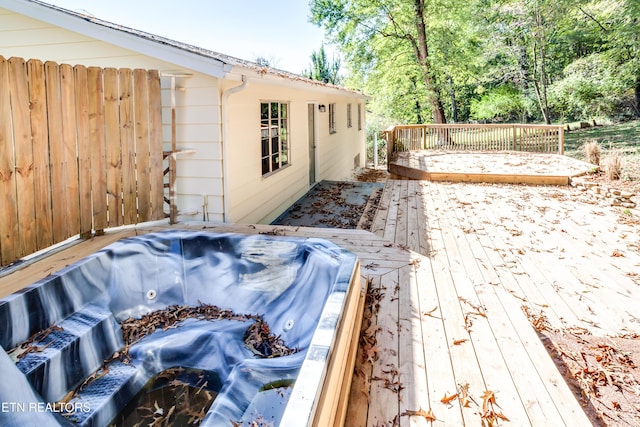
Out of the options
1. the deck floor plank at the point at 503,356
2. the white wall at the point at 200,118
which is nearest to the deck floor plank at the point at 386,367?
the deck floor plank at the point at 503,356

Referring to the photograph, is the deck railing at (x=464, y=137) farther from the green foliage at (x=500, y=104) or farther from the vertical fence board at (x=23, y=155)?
the green foliage at (x=500, y=104)

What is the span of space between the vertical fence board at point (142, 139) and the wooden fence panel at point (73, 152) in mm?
10

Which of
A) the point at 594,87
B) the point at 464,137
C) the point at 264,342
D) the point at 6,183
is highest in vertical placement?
the point at 594,87

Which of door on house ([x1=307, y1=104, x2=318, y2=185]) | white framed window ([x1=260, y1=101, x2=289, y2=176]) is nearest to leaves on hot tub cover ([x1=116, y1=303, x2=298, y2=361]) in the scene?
white framed window ([x1=260, y1=101, x2=289, y2=176])

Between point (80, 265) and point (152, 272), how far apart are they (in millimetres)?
604

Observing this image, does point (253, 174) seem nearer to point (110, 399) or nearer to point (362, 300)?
point (362, 300)

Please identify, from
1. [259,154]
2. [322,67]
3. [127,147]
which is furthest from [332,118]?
[322,67]

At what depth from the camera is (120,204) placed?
4395mm

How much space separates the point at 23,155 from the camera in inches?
133

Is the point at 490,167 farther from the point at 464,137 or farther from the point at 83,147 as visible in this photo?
the point at 83,147

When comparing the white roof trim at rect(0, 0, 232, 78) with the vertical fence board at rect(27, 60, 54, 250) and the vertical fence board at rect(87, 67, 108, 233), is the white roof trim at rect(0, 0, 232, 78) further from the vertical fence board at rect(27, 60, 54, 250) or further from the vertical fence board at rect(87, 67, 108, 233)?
the vertical fence board at rect(27, 60, 54, 250)

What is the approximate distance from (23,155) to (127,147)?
108 centimetres

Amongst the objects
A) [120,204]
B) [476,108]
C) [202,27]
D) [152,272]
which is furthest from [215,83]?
[202,27]

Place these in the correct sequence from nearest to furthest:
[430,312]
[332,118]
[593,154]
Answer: [430,312] → [593,154] → [332,118]
